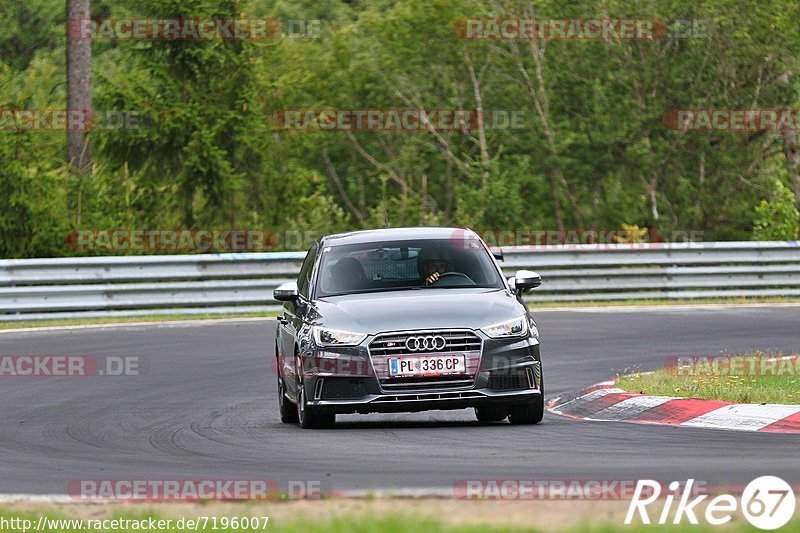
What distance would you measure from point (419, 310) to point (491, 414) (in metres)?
1.23

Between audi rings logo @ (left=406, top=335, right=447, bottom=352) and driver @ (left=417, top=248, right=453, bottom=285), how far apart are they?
1.33 meters

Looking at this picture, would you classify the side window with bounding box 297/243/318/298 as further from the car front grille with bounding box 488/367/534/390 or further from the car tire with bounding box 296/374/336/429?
the car front grille with bounding box 488/367/534/390

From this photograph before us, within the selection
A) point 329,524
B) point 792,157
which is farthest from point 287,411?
point 792,157

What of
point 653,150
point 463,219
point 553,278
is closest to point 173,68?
point 463,219

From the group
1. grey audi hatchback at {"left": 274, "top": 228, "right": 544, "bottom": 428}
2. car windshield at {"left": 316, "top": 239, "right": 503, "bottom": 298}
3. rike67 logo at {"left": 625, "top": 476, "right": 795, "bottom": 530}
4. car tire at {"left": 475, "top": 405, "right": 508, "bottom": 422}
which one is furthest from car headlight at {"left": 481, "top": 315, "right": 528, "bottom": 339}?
rike67 logo at {"left": 625, "top": 476, "right": 795, "bottom": 530}

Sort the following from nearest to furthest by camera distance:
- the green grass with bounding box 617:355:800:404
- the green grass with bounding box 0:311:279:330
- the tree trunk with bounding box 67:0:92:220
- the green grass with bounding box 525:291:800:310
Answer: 1. the green grass with bounding box 617:355:800:404
2. the green grass with bounding box 0:311:279:330
3. the green grass with bounding box 525:291:800:310
4. the tree trunk with bounding box 67:0:92:220

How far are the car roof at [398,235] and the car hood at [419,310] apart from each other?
873mm

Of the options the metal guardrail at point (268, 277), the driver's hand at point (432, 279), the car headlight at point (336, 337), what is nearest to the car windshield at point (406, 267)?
the driver's hand at point (432, 279)

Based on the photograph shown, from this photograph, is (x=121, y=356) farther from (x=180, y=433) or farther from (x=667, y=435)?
(x=667, y=435)

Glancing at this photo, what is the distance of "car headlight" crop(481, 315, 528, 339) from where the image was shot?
12.2 metres

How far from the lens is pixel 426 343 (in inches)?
475

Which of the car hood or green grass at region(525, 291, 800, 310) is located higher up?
the car hood

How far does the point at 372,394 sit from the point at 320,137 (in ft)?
152

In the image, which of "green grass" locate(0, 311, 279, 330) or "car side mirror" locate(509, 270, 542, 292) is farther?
"green grass" locate(0, 311, 279, 330)
